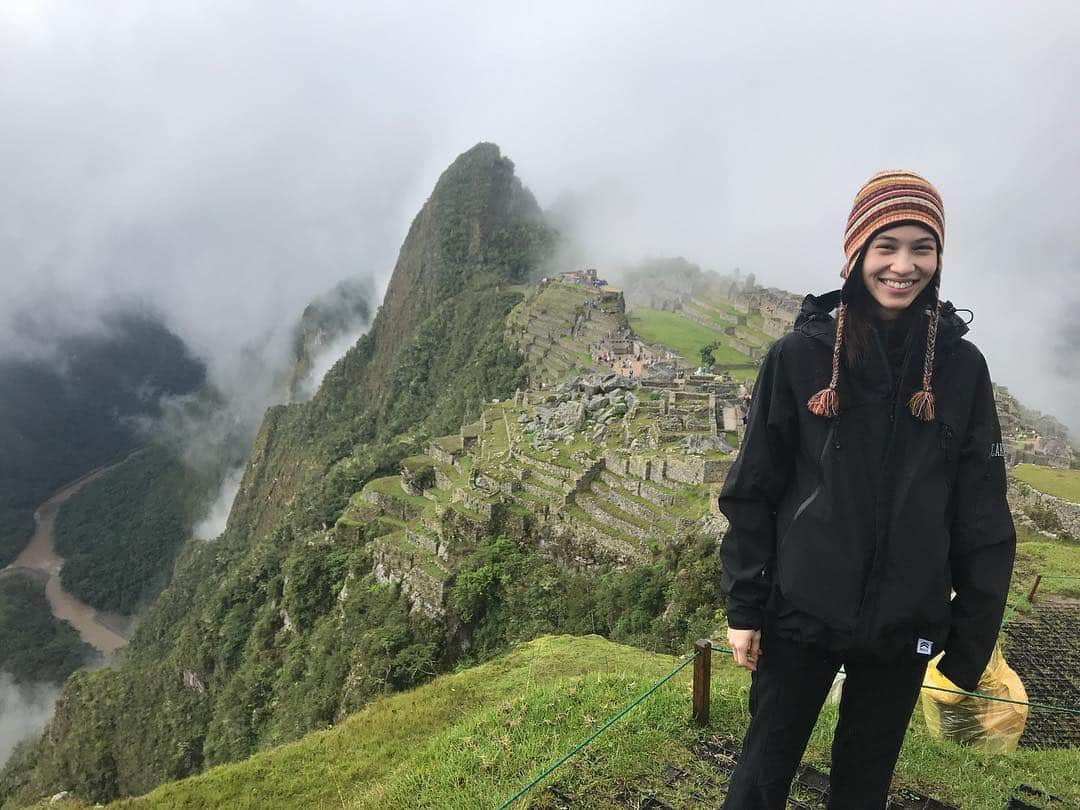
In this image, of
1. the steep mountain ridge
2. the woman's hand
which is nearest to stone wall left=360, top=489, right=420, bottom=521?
the steep mountain ridge

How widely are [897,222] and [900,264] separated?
0.15 meters

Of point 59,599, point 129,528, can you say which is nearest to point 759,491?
point 59,599

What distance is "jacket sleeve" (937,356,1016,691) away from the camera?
229cm

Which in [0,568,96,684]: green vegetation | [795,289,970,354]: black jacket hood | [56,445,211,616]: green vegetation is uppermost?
[795,289,970,354]: black jacket hood

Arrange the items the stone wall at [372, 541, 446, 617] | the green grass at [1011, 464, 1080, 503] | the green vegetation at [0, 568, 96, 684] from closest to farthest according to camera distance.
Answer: the green grass at [1011, 464, 1080, 503]
the stone wall at [372, 541, 446, 617]
the green vegetation at [0, 568, 96, 684]

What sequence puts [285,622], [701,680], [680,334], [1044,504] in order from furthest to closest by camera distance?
[680,334]
[285,622]
[1044,504]
[701,680]

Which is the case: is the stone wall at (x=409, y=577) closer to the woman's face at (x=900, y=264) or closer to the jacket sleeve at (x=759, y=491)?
the jacket sleeve at (x=759, y=491)

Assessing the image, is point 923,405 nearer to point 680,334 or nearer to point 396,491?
point 396,491

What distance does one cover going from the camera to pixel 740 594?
2.42 metres

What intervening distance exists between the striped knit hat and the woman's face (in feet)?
0.11

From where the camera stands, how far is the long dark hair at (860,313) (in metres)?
2.22

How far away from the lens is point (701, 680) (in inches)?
174

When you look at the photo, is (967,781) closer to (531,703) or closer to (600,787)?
(600,787)

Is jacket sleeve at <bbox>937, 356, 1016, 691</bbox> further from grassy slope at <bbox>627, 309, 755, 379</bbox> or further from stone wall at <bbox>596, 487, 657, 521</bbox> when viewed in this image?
Answer: grassy slope at <bbox>627, 309, 755, 379</bbox>
